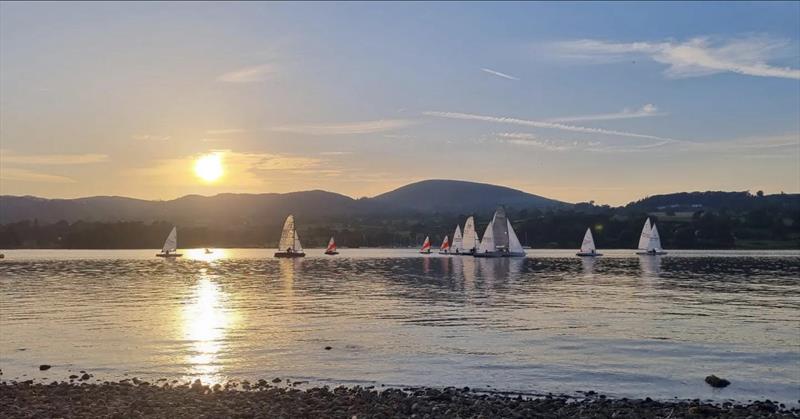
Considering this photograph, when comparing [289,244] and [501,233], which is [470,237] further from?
[289,244]

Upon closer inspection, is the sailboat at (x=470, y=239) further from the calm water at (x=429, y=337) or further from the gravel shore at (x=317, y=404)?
the gravel shore at (x=317, y=404)

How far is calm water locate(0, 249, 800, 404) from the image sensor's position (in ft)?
90.5

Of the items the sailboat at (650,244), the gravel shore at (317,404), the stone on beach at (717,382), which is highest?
the sailboat at (650,244)

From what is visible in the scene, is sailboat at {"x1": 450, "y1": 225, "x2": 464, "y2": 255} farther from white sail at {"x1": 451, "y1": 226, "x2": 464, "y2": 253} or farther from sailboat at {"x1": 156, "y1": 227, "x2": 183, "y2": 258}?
sailboat at {"x1": 156, "y1": 227, "x2": 183, "y2": 258}

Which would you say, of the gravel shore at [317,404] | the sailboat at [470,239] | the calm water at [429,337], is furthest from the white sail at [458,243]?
the gravel shore at [317,404]

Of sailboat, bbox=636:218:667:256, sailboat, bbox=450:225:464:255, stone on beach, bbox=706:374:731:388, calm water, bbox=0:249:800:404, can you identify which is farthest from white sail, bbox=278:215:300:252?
stone on beach, bbox=706:374:731:388

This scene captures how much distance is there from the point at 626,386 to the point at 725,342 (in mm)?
13053

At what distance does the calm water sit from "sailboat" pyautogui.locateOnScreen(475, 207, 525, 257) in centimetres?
8977

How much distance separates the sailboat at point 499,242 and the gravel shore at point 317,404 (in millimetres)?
138193

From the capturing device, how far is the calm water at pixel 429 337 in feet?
90.5

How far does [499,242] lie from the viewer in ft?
540

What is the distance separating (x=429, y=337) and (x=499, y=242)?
128433 mm

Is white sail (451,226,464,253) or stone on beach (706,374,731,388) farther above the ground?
white sail (451,226,464,253)

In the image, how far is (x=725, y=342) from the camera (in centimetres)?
3631
